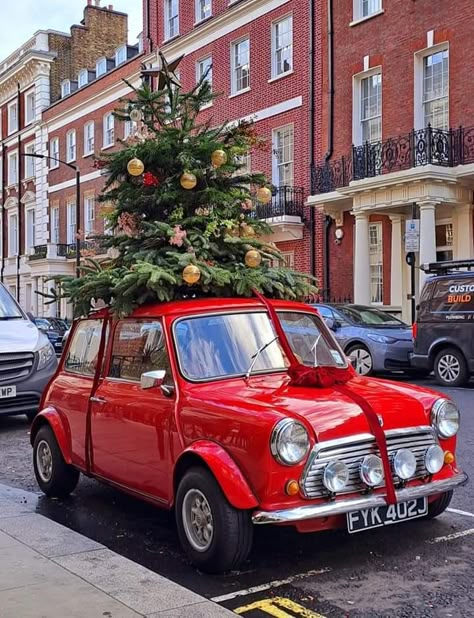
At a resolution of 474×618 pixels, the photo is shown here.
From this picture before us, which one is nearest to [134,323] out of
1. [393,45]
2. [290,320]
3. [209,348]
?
[209,348]

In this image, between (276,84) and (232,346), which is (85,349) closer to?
(232,346)

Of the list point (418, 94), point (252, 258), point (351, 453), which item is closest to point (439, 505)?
point (351, 453)

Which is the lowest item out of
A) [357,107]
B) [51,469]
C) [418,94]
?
[51,469]

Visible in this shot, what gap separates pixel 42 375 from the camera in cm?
1018

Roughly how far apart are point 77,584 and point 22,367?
6181 millimetres

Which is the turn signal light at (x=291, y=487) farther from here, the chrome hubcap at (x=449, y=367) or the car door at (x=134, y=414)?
the chrome hubcap at (x=449, y=367)

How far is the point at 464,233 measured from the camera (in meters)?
19.2

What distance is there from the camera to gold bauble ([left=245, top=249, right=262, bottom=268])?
6289 mm

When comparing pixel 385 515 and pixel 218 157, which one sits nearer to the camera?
pixel 385 515

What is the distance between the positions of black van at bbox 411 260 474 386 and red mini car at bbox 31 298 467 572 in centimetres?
823

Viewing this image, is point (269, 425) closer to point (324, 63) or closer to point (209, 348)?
point (209, 348)

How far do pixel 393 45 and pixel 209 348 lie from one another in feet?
58.1

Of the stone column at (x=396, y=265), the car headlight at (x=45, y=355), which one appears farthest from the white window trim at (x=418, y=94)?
the car headlight at (x=45, y=355)

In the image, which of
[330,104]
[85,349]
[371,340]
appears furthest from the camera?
[330,104]
